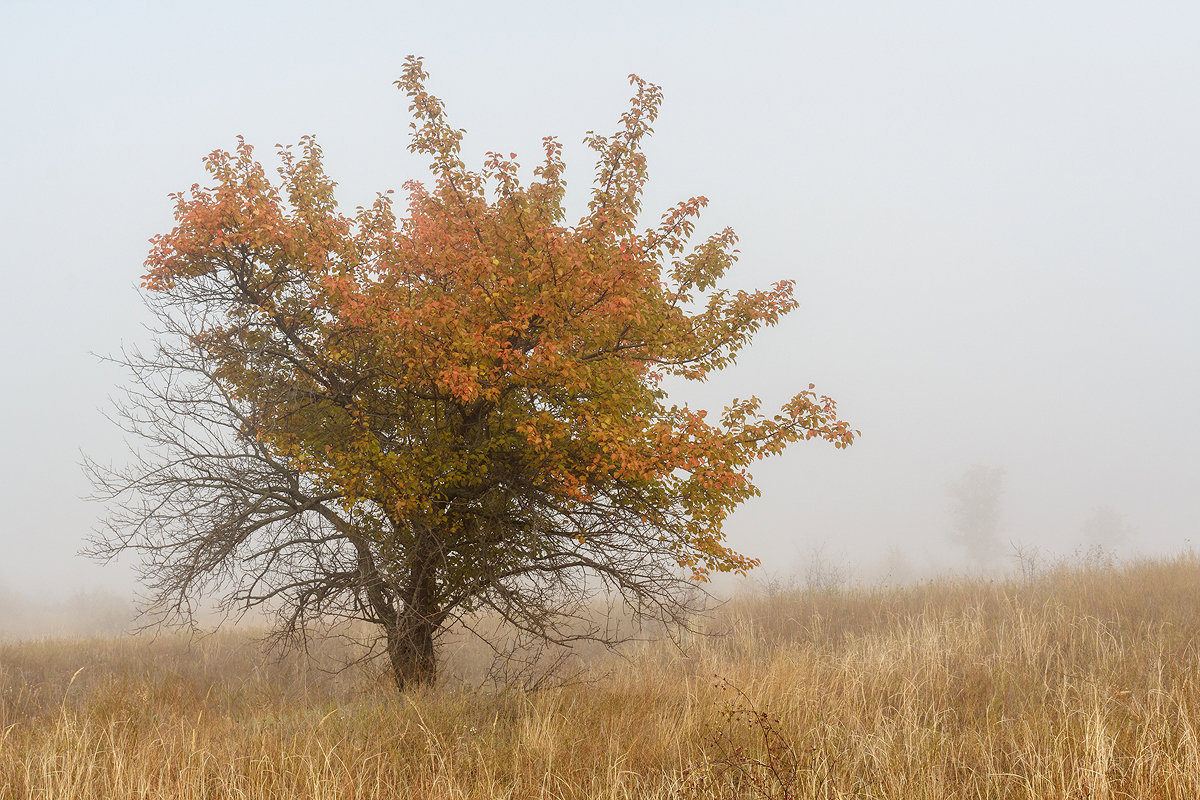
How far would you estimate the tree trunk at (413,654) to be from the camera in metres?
9.32

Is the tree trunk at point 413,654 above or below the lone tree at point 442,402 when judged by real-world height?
below

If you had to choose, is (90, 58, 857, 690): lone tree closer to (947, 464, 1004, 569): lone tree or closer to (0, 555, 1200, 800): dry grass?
(0, 555, 1200, 800): dry grass

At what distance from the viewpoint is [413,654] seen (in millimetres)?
9664

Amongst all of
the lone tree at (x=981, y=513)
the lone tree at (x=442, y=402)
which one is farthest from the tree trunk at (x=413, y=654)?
the lone tree at (x=981, y=513)

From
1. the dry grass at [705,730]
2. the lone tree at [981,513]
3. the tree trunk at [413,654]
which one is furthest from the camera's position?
the lone tree at [981,513]

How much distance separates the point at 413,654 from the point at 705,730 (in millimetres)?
4516

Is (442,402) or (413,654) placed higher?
(442,402)

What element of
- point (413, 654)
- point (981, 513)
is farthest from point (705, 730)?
point (981, 513)

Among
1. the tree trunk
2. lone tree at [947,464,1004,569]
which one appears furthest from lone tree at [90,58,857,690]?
lone tree at [947,464,1004,569]

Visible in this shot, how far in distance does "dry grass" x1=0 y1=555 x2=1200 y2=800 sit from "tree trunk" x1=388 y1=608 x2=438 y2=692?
36 centimetres

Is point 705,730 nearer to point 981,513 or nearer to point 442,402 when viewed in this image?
point 442,402

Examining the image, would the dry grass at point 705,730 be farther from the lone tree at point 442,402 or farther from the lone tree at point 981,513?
the lone tree at point 981,513

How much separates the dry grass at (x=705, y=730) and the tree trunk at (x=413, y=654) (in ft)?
1.18

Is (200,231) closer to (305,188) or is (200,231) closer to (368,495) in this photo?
(305,188)
